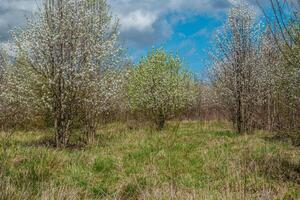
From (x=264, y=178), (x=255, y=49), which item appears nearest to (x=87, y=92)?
(x=264, y=178)

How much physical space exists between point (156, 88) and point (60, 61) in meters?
12.6

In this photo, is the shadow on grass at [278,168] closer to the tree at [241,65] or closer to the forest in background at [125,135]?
the forest in background at [125,135]

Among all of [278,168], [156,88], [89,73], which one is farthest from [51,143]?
[156,88]

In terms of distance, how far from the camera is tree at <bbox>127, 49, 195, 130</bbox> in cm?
2809

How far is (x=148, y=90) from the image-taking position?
1120 inches

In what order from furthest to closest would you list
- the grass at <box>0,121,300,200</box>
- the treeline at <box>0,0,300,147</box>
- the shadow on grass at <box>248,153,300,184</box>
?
the treeline at <box>0,0,300,147</box>, the shadow on grass at <box>248,153,300,184</box>, the grass at <box>0,121,300,200</box>

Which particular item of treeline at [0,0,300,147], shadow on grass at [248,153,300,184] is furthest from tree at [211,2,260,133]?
shadow on grass at [248,153,300,184]

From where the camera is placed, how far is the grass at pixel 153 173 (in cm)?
859

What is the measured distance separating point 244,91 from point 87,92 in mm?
9140

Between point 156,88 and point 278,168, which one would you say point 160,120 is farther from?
point 278,168

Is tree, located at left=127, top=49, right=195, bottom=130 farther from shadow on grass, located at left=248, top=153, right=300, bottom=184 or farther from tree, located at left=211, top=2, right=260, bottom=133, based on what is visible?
shadow on grass, located at left=248, top=153, right=300, bottom=184

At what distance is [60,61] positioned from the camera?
15.9 metres

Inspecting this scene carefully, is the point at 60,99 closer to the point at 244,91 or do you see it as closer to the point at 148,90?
the point at 244,91

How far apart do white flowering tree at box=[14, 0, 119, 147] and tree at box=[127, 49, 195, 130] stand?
11.0 metres
